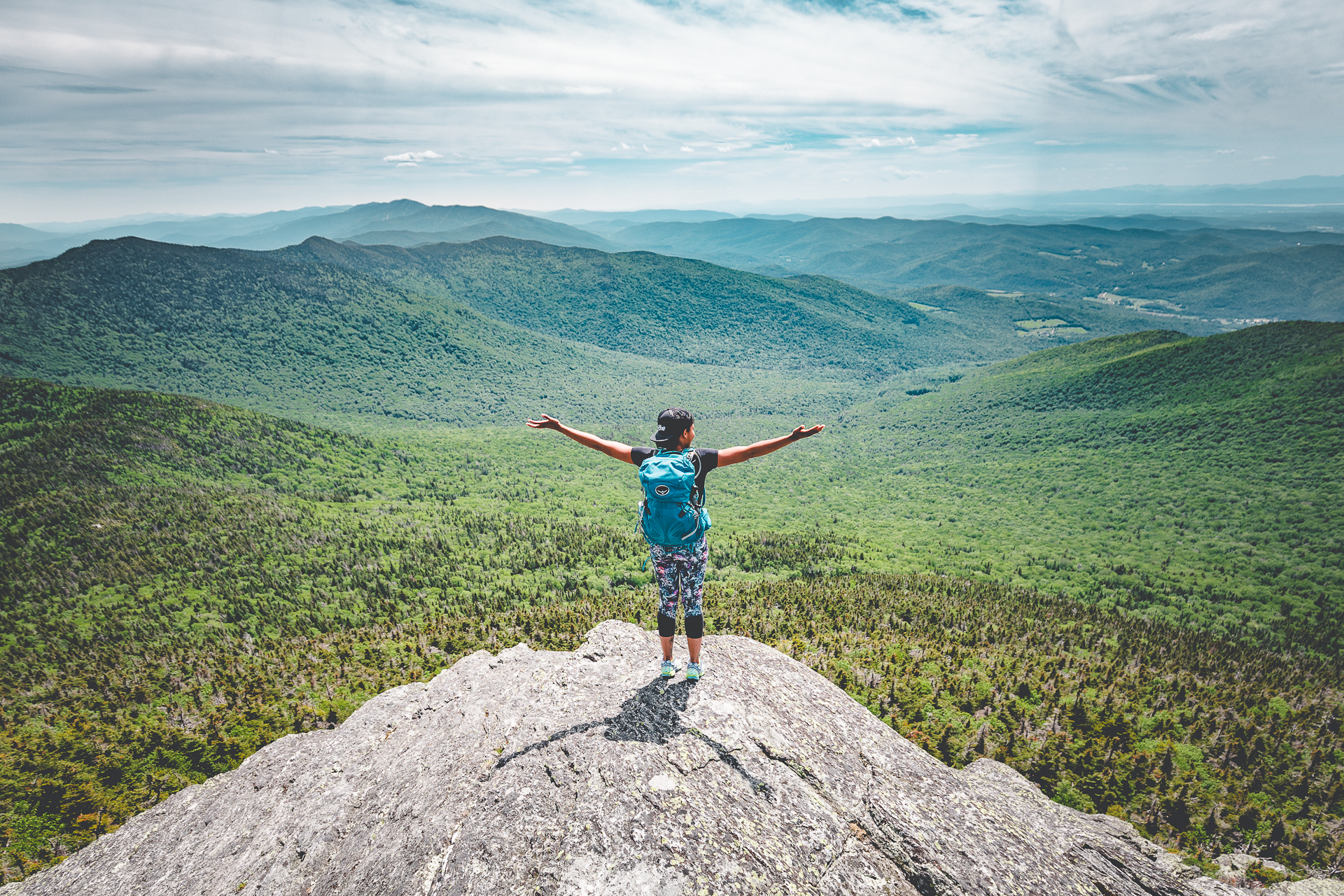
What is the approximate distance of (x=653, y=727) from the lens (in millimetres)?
7535

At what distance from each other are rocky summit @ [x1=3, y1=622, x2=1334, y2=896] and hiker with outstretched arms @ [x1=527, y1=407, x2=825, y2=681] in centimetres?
175

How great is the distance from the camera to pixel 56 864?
8570mm

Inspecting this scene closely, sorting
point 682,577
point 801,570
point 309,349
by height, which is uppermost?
point 309,349

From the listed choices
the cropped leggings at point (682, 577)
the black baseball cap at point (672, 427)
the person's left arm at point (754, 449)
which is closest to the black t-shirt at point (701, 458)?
the person's left arm at point (754, 449)

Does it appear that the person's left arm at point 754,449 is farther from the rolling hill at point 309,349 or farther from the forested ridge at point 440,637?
the rolling hill at point 309,349

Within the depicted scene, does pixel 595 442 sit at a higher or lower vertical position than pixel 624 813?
higher

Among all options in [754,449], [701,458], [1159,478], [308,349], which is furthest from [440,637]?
[308,349]

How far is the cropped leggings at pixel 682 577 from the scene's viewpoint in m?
7.85

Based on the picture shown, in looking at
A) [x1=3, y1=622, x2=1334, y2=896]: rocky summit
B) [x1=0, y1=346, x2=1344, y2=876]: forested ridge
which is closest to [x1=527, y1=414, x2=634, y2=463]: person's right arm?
[x1=3, y1=622, x2=1334, y2=896]: rocky summit

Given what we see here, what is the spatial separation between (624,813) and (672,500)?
378 cm

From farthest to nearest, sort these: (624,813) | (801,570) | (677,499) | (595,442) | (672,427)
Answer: (801,570) < (595,442) < (672,427) < (677,499) < (624,813)

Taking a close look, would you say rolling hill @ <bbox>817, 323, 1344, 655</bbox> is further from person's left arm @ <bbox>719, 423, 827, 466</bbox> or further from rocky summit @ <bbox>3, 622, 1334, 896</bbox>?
person's left arm @ <bbox>719, 423, 827, 466</bbox>

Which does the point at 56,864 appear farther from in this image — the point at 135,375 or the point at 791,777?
the point at 135,375

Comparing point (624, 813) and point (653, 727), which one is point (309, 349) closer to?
point (653, 727)
